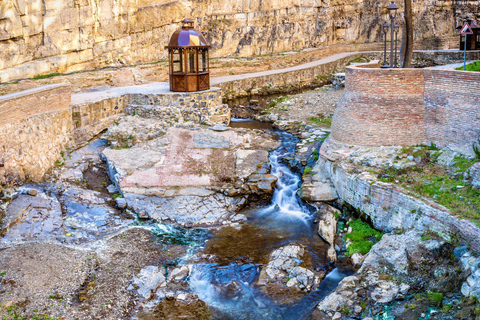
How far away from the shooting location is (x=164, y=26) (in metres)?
26.0

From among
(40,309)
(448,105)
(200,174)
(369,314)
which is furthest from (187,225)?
(448,105)

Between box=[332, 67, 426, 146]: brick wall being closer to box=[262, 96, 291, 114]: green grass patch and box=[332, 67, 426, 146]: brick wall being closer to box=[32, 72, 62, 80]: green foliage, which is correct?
box=[262, 96, 291, 114]: green grass patch

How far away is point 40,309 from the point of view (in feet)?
27.9

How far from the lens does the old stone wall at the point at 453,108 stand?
11.7 m

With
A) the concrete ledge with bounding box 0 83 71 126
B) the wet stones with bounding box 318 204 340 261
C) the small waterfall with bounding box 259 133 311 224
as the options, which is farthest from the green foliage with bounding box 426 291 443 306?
the concrete ledge with bounding box 0 83 71 126

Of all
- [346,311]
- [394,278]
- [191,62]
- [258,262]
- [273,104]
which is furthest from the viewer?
[273,104]

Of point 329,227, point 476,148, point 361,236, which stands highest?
point 476,148

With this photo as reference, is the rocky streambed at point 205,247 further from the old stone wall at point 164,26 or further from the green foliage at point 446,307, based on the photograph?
the old stone wall at point 164,26

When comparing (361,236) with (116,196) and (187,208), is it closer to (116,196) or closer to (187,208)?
(187,208)

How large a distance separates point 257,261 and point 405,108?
19.4ft

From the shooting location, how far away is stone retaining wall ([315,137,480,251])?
364 inches

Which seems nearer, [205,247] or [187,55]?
[205,247]

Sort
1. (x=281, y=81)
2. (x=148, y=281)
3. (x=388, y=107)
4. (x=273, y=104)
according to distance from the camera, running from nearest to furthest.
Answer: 1. (x=148, y=281)
2. (x=388, y=107)
3. (x=273, y=104)
4. (x=281, y=81)

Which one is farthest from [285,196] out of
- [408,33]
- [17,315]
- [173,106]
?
[17,315]
